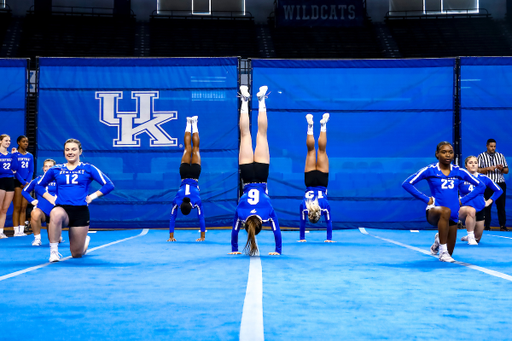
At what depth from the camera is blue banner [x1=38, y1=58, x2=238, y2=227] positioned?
39.7ft

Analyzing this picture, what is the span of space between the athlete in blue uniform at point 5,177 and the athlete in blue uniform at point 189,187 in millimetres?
2950

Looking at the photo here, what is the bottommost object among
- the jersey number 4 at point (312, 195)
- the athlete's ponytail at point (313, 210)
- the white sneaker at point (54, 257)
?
the white sneaker at point (54, 257)

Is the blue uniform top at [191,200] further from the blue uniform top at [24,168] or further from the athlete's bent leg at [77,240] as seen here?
the athlete's bent leg at [77,240]

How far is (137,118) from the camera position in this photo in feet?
40.2

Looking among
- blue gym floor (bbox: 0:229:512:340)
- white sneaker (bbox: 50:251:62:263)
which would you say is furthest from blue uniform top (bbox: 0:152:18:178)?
white sneaker (bbox: 50:251:62:263)

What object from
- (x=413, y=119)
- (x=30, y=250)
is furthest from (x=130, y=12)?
(x=30, y=250)

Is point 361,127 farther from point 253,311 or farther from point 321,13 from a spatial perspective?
point 321,13

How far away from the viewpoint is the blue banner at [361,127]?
1205 cm

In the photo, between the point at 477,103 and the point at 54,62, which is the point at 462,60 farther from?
the point at 54,62

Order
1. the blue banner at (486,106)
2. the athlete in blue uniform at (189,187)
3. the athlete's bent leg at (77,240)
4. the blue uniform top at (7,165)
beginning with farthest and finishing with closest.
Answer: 1. the blue banner at (486,106)
2. the blue uniform top at (7,165)
3. the athlete in blue uniform at (189,187)
4. the athlete's bent leg at (77,240)

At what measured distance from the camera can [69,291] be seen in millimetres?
3850

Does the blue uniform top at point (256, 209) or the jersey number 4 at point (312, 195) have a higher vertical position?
the jersey number 4 at point (312, 195)

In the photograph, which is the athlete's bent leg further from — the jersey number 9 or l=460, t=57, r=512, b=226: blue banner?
l=460, t=57, r=512, b=226: blue banner

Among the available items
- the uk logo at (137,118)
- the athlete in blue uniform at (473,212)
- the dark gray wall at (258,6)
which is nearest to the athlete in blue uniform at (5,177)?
the uk logo at (137,118)
